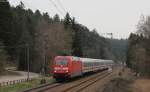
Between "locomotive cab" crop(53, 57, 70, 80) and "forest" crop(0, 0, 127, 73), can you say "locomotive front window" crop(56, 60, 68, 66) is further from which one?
"forest" crop(0, 0, 127, 73)

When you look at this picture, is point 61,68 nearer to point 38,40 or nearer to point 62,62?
point 62,62

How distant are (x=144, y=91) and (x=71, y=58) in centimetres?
1625

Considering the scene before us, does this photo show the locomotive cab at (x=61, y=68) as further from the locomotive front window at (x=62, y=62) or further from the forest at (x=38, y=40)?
the forest at (x=38, y=40)

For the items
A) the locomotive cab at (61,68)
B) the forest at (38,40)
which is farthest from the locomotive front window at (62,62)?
the forest at (38,40)

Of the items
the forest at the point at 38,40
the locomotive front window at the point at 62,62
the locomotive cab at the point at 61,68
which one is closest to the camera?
the locomotive cab at the point at 61,68

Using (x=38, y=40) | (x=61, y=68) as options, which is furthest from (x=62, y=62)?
(x=38, y=40)

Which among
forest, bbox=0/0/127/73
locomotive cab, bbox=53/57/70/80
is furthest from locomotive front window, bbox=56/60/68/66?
forest, bbox=0/0/127/73

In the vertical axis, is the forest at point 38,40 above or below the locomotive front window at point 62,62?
above

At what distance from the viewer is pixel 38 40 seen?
9994 cm

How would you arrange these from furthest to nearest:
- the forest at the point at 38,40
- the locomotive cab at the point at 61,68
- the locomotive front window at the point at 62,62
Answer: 1. the forest at the point at 38,40
2. the locomotive front window at the point at 62,62
3. the locomotive cab at the point at 61,68

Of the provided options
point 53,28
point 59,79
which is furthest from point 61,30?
point 59,79

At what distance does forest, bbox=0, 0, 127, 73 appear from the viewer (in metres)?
90.8

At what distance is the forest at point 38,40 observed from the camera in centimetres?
9081

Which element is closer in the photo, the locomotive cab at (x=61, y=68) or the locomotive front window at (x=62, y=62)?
the locomotive cab at (x=61, y=68)
